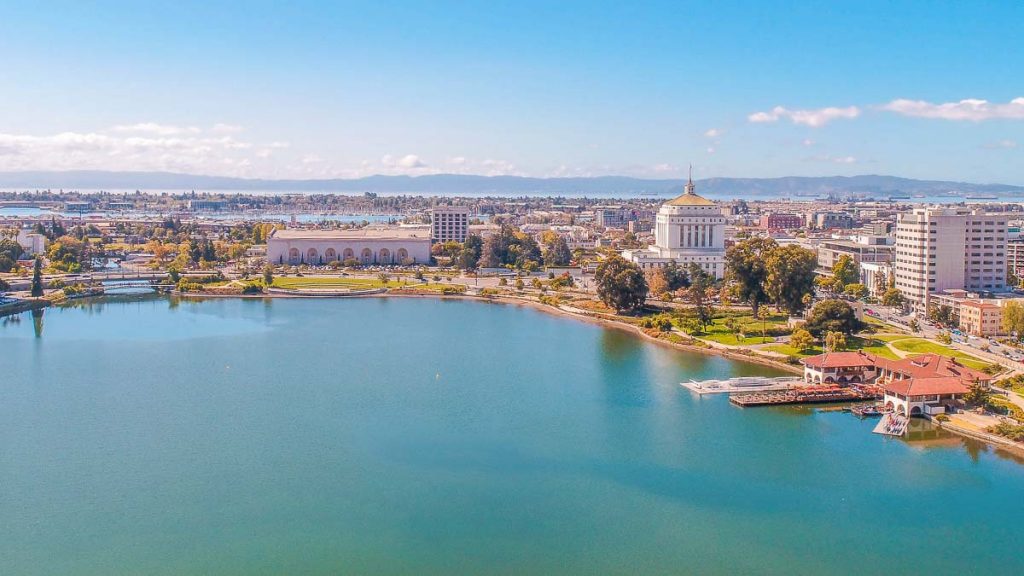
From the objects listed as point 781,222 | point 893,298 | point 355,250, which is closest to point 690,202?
point 893,298

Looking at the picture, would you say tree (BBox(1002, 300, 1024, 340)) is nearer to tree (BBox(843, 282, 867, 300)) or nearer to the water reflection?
tree (BBox(843, 282, 867, 300))

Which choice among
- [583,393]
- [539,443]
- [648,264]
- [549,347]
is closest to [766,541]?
[539,443]

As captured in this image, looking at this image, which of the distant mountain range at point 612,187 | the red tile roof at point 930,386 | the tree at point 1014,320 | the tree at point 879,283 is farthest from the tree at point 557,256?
the distant mountain range at point 612,187

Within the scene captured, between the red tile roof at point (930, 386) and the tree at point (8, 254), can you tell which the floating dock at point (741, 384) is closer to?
the red tile roof at point (930, 386)

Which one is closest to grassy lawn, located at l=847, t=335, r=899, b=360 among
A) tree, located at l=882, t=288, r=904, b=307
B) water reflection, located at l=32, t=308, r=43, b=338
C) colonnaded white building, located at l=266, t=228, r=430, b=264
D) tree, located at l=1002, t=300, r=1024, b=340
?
tree, located at l=1002, t=300, r=1024, b=340

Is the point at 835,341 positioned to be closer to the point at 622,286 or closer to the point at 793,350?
the point at 793,350
